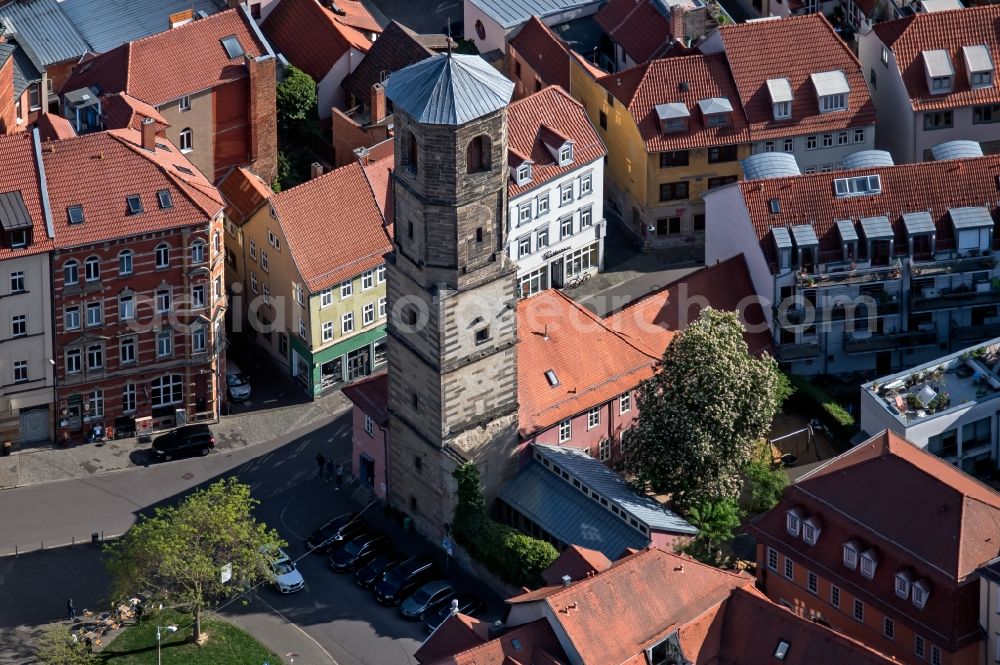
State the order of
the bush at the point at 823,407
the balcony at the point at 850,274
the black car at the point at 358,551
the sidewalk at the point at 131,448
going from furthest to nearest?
the balcony at the point at 850,274, the bush at the point at 823,407, the sidewalk at the point at 131,448, the black car at the point at 358,551

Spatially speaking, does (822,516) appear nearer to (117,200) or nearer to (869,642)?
(869,642)

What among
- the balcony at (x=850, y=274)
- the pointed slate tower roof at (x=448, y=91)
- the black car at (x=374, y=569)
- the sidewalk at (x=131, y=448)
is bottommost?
the black car at (x=374, y=569)

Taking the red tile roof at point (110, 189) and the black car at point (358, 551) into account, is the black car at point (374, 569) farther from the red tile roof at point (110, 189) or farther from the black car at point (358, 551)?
the red tile roof at point (110, 189)

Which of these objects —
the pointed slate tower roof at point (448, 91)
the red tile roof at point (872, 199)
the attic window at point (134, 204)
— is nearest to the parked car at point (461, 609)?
the pointed slate tower roof at point (448, 91)

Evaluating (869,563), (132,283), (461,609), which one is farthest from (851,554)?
(132,283)

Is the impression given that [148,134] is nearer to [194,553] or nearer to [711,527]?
[194,553]

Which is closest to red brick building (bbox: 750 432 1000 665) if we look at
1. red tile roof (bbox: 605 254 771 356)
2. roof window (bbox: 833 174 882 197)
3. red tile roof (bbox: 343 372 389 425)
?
red tile roof (bbox: 605 254 771 356)
